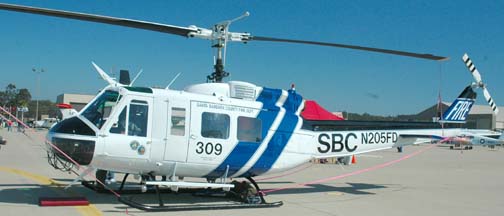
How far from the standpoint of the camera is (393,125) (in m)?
13.1

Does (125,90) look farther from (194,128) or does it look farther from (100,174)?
(100,174)

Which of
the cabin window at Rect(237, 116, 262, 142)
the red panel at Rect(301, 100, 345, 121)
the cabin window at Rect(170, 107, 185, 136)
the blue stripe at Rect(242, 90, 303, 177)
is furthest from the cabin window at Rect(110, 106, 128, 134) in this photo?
A: the red panel at Rect(301, 100, 345, 121)

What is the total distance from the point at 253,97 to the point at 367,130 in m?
3.70

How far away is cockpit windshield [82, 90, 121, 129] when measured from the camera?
29.5ft

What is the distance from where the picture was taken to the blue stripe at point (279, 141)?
10703 millimetres

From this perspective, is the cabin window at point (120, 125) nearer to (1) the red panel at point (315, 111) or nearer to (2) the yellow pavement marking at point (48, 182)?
(2) the yellow pavement marking at point (48, 182)

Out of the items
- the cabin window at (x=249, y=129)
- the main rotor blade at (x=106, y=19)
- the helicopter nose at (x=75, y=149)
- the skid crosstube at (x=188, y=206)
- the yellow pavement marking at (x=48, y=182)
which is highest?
the main rotor blade at (x=106, y=19)

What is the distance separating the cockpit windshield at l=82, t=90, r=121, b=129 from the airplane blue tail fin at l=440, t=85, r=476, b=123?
9.54 metres

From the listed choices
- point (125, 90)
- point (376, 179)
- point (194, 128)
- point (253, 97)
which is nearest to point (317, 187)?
point (376, 179)

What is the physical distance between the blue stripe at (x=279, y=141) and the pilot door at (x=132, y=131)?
260cm

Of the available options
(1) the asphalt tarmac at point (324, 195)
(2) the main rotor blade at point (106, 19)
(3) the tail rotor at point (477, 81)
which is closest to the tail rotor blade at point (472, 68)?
(3) the tail rotor at point (477, 81)

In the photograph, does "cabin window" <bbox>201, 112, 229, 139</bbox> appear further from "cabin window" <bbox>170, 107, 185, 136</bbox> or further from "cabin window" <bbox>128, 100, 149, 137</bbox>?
"cabin window" <bbox>128, 100, 149, 137</bbox>

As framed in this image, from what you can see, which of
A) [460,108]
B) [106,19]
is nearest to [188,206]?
[106,19]

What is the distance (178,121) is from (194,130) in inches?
14.7
